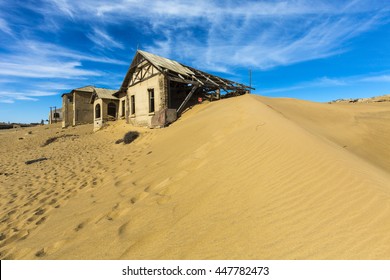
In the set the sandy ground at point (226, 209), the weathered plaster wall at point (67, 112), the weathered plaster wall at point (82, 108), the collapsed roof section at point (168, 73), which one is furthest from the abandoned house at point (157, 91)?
the sandy ground at point (226, 209)

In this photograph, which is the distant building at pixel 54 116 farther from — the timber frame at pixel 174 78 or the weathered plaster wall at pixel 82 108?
the timber frame at pixel 174 78

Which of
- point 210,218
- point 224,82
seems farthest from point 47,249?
point 224,82

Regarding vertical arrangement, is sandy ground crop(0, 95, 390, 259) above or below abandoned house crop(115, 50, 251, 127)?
below

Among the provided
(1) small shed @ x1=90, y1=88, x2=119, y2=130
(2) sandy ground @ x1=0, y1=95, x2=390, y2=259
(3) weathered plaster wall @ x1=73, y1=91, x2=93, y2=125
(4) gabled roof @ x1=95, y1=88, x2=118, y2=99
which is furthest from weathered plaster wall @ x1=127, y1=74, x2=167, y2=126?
(3) weathered plaster wall @ x1=73, y1=91, x2=93, y2=125

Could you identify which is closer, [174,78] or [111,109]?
[174,78]

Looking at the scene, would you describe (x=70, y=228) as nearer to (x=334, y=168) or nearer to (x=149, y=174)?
(x=149, y=174)

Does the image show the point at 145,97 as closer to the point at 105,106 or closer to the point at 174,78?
the point at 174,78

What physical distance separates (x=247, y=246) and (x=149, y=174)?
368 cm

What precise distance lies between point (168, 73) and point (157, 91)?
1.43m

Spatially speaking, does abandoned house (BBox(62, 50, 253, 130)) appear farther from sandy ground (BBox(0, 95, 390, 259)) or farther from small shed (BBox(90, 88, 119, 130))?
sandy ground (BBox(0, 95, 390, 259))

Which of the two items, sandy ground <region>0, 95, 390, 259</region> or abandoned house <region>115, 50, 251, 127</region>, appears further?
abandoned house <region>115, 50, 251, 127</region>

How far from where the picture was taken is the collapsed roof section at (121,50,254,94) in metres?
15.0

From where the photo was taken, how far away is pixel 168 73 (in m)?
14.8

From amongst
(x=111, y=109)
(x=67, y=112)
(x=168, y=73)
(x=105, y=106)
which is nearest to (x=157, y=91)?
(x=168, y=73)
